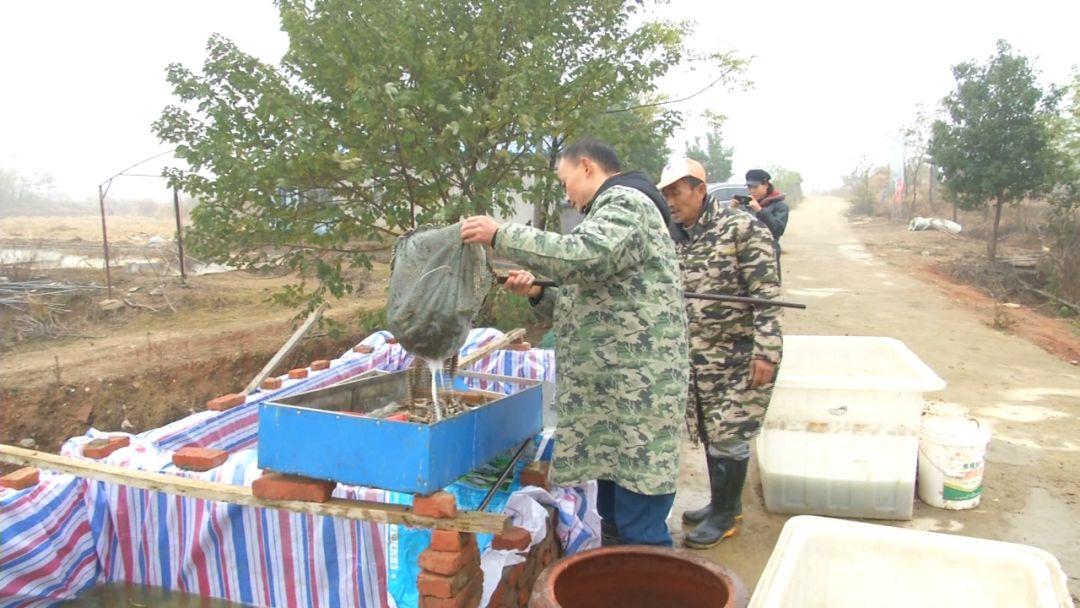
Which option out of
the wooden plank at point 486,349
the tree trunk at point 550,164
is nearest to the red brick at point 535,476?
the wooden plank at point 486,349

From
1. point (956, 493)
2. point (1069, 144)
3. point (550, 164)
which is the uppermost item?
point (1069, 144)

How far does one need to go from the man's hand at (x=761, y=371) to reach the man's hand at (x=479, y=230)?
1.56 meters

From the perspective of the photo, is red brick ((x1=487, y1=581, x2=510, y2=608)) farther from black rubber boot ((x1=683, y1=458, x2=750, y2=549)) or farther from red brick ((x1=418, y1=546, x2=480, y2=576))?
black rubber boot ((x1=683, y1=458, x2=750, y2=549))

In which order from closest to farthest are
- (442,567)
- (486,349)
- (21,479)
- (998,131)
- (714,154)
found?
1. (442,567)
2. (21,479)
3. (486,349)
4. (998,131)
5. (714,154)

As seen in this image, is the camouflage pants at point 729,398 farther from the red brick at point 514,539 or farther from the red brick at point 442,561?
the red brick at point 442,561

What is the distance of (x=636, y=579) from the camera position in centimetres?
231

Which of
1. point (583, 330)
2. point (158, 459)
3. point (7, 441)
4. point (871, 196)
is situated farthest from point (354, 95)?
point (871, 196)

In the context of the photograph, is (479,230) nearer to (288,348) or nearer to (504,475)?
(504,475)

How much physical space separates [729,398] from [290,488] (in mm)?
1966

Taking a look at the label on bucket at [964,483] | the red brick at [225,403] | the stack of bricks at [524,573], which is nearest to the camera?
the stack of bricks at [524,573]

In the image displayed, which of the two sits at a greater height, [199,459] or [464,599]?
[199,459]

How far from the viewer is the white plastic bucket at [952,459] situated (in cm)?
388

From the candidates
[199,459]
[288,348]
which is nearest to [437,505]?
[199,459]

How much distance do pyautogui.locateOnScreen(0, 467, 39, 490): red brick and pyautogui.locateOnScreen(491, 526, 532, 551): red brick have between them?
1774 millimetres
